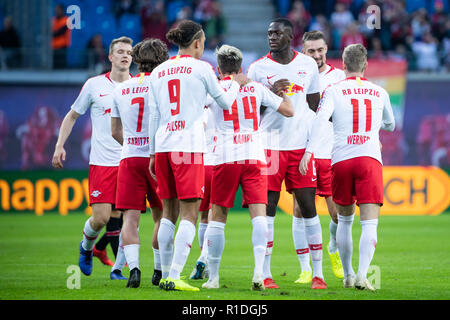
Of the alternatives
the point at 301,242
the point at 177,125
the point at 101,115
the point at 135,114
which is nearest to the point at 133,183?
the point at 135,114

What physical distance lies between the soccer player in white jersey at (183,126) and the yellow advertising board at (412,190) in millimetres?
12151

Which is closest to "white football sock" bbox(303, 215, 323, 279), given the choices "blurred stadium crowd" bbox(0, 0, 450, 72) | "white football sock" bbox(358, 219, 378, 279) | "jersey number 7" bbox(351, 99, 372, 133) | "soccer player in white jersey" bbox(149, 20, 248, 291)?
"white football sock" bbox(358, 219, 378, 279)

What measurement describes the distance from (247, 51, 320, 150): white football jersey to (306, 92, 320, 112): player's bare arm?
0.36 feet

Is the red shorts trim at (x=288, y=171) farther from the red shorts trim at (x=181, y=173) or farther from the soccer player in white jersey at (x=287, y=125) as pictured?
the red shorts trim at (x=181, y=173)

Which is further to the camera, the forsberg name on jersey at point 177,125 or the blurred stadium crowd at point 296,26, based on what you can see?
the blurred stadium crowd at point 296,26

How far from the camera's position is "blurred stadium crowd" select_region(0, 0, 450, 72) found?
2181 cm

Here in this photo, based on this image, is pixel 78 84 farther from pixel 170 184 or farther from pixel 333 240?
pixel 170 184

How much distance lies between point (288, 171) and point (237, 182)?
83cm

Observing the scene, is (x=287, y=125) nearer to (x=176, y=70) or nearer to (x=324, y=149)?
(x=324, y=149)

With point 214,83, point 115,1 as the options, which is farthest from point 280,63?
point 115,1

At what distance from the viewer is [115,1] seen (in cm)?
2397

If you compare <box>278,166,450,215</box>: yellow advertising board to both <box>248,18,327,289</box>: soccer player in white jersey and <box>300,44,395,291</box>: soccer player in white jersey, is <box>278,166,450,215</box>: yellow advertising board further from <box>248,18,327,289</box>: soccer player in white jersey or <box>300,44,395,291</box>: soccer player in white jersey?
<box>300,44,395,291</box>: soccer player in white jersey

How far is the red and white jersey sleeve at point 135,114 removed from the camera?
7.62 m

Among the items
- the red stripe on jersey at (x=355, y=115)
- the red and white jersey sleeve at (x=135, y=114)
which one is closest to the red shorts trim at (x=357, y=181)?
the red stripe on jersey at (x=355, y=115)
